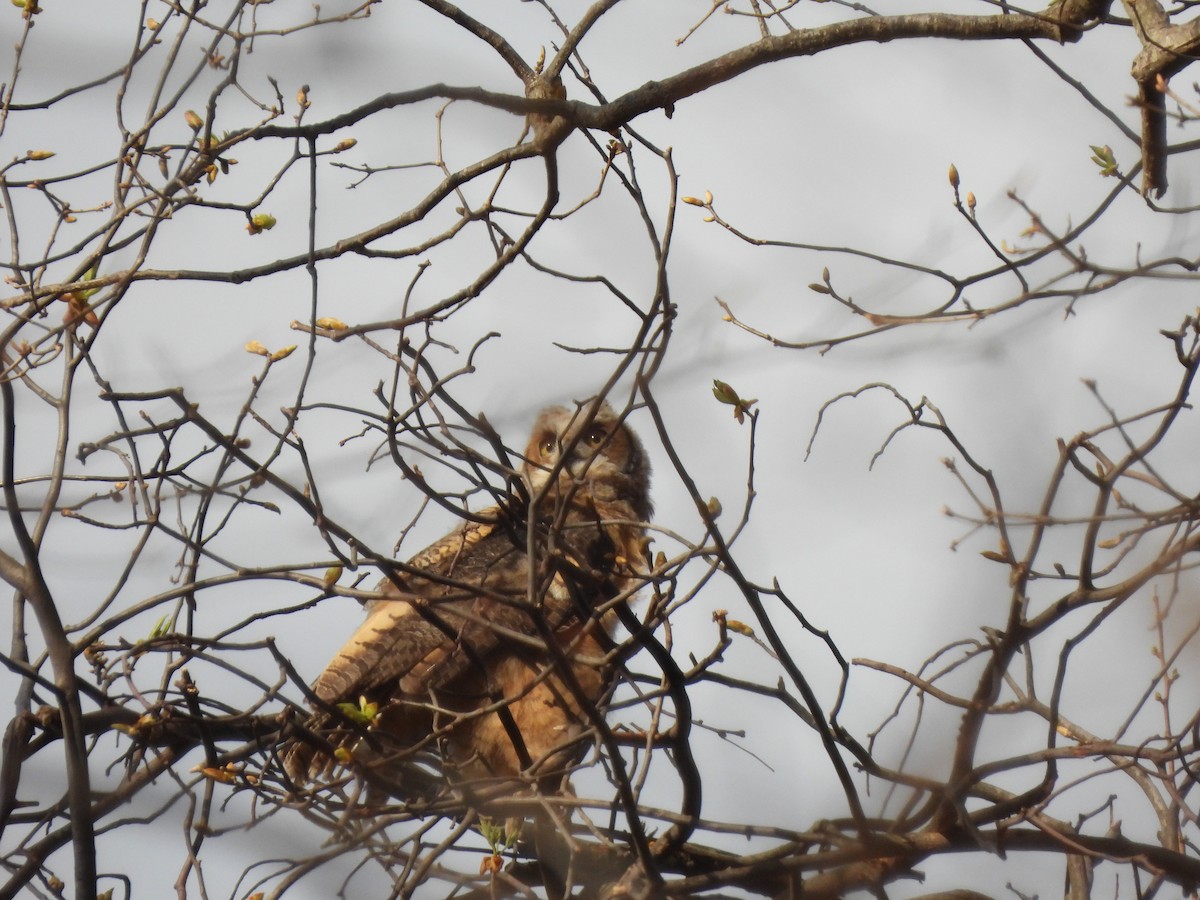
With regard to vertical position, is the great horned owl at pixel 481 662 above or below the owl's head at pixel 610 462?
below

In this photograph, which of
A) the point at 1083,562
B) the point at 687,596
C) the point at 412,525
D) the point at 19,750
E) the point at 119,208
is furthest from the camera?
the point at 119,208

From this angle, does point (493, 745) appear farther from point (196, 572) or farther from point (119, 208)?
point (119, 208)

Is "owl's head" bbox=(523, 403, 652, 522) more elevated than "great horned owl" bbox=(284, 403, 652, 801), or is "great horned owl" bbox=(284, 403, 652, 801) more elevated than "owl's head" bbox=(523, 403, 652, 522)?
"owl's head" bbox=(523, 403, 652, 522)

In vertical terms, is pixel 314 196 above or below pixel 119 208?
below

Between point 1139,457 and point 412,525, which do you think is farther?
point 412,525

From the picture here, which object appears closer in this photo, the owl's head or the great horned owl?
the great horned owl

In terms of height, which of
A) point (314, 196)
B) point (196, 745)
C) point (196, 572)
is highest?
point (314, 196)

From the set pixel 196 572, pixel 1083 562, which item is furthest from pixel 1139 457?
pixel 196 572

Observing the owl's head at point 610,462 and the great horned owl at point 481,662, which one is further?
the owl's head at point 610,462

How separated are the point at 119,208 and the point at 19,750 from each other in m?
1.44

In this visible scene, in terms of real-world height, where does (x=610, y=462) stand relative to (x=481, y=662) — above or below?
above

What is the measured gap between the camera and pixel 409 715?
4730mm

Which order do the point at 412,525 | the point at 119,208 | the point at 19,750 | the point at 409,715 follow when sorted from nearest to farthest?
the point at 19,750 → the point at 412,525 → the point at 119,208 → the point at 409,715

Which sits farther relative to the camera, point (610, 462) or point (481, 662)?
point (610, 462)
